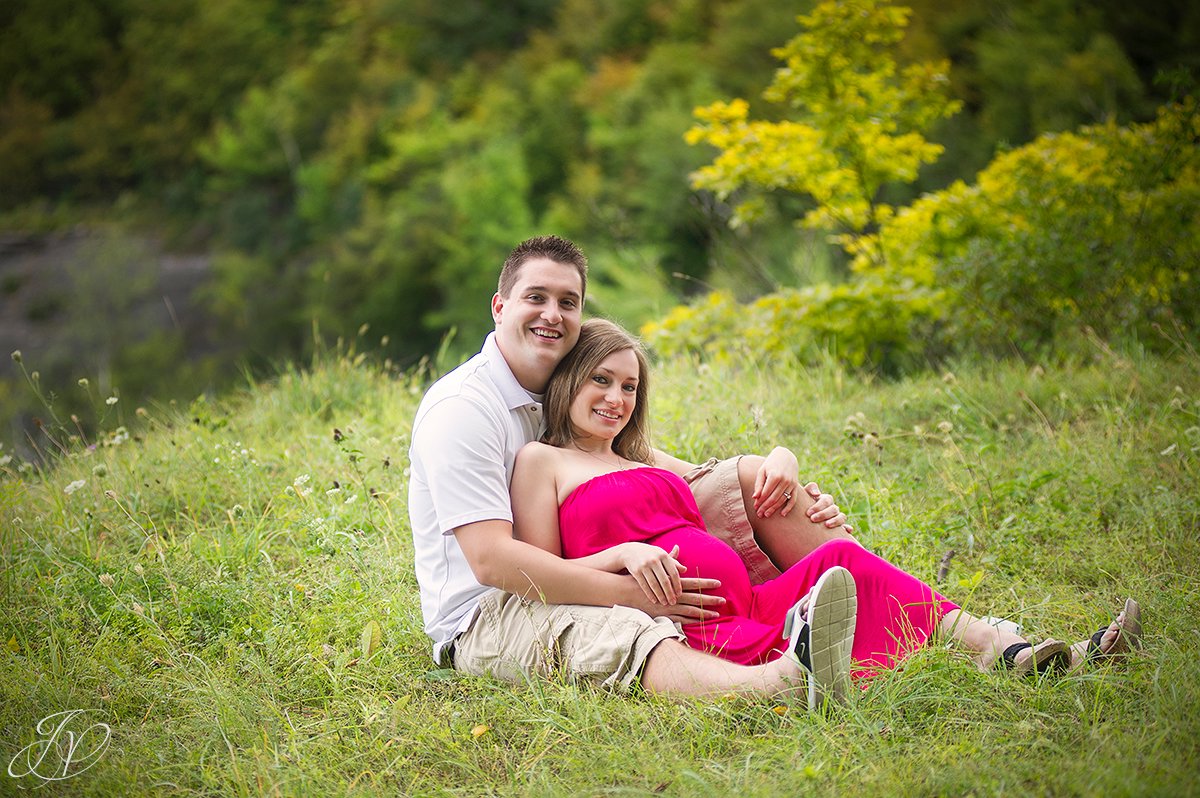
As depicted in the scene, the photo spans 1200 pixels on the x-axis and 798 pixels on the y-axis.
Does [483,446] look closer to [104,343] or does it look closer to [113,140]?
[104,343]

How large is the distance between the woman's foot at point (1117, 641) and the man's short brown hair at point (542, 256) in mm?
1796

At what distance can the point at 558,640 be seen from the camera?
9.45 feet

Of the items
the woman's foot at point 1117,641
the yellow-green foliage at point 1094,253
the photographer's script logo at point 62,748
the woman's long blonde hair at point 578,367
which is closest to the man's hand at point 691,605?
the woman's long blonde hair at point 578,367

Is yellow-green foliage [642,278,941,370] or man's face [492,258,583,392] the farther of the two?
yellow-green foliage [642,278,941,370]

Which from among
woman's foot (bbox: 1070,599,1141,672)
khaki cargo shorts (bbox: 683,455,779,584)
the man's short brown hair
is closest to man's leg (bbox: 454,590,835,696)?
khaki cargo shorts (bbox: 683,455,779,584)

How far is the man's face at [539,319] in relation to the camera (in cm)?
313

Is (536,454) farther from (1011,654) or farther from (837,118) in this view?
(837,118)

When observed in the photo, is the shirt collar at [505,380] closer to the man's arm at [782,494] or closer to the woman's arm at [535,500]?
the woman's arm at [535,500]

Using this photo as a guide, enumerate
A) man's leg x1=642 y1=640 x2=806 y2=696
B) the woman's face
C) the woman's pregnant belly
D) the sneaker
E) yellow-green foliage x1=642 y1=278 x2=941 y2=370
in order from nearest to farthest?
1. the sneaker
2. man's leg x1=642 y1=640 x2=806 y2=696
3. the woman's pregnant belly
4. the woman's face
5. yellow-green foliage x1=642 y1=278 x2=941 y2=370

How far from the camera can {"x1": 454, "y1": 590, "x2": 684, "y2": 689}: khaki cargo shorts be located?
277cm

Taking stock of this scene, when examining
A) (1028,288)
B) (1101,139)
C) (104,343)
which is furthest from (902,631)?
(104,343)

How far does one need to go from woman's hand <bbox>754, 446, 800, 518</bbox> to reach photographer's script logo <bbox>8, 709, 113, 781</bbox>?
6.57ft

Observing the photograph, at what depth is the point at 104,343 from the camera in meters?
31.7

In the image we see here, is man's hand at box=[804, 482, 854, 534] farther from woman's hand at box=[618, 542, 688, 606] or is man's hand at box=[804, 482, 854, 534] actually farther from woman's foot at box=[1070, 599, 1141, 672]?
woman's foot at box=[1070, 599, 1141, 672]
